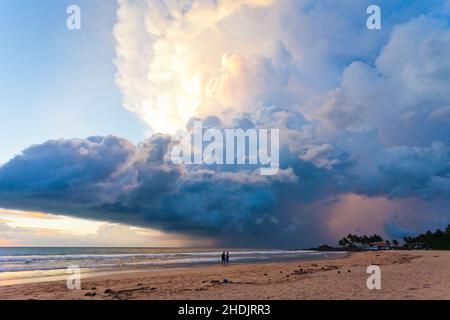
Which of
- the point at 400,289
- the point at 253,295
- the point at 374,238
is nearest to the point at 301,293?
the point at 253,295

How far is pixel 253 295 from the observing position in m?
17.5

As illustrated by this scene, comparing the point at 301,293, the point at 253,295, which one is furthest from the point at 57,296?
the point at 301,293

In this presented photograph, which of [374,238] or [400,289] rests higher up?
[400,289]
